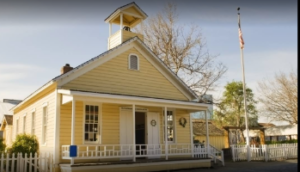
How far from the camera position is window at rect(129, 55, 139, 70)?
16484 millimetres

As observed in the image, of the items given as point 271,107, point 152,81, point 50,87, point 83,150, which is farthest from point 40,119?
point 271,107

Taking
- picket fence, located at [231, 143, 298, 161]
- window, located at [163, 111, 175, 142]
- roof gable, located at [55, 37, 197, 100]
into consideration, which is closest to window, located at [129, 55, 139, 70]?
roof gable, located at [55, 37, 197, 100]

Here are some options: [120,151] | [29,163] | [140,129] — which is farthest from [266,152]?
[29,163]

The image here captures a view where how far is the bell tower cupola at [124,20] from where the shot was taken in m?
17.2

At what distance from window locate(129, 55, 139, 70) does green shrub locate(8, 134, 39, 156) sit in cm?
631

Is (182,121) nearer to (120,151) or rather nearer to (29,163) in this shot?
(120,151)

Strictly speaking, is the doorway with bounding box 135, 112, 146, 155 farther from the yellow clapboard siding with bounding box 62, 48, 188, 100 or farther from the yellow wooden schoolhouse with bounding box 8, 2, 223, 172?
the yellow clapboard siding with bounding box 62, 48, 188, 100

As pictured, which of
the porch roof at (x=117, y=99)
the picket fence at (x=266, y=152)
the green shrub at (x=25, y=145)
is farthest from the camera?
the picket fence at (x=266, y=152)

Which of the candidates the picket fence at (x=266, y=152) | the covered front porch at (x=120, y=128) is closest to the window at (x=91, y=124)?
the covered front porch at (x=120, y=128)

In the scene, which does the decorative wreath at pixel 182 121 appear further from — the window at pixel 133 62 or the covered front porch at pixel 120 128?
the window at pixel 133 62

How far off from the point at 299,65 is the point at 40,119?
50.6ft

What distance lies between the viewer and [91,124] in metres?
14.5

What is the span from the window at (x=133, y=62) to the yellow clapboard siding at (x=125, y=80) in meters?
0.20

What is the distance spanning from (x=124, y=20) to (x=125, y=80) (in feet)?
14.7
